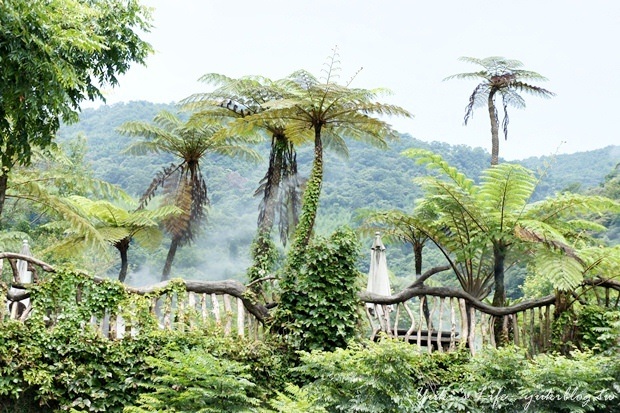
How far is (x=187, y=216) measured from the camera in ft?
39.1

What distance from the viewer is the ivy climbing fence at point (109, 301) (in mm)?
5945

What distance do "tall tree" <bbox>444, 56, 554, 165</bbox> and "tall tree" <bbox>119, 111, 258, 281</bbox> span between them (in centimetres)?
423

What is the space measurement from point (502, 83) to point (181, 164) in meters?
5.47

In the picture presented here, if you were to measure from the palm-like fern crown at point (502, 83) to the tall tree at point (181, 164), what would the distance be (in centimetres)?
420

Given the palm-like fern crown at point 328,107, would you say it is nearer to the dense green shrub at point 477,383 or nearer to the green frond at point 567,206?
the green frond at point 567,206

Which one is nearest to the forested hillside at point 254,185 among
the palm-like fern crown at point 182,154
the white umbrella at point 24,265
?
the palm-like fern crown at point 182,154

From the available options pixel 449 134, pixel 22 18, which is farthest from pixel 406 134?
pixel 22 18

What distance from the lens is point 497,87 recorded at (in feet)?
34.5

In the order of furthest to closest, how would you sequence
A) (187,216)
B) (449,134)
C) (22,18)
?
(449,134) → (187,216) → (22,18)

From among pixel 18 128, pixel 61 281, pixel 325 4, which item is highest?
pixel 325 4

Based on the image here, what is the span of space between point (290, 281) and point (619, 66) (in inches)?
1254

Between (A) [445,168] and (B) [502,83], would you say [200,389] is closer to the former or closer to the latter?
(A) [445,168]

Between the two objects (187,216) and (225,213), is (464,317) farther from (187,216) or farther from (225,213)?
(225,213)

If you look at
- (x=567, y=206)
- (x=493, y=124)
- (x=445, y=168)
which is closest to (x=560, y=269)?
(x=567, y=206)
